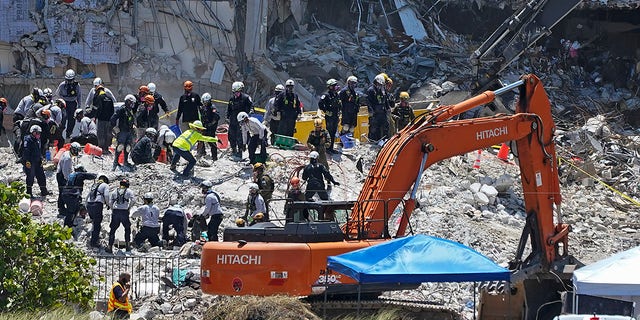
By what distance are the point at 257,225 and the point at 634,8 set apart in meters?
21.6

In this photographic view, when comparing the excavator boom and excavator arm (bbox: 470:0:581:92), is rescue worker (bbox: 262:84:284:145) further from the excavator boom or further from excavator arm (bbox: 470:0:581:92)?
the excavator boom

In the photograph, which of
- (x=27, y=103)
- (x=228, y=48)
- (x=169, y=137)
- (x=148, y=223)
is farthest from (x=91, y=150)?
(x=228, y=48)

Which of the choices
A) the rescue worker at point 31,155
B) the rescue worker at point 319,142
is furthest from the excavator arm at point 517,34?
the rescue worker at point 31,155

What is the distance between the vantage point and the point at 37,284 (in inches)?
680

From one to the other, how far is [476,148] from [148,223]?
Answer: 630 cm

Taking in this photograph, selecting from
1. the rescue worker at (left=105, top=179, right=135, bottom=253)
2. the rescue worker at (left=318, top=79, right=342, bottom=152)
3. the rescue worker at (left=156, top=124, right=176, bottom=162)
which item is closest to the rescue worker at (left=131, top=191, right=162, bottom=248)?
the rescue worker at (left=105, top=179, right=135, bottom=253)

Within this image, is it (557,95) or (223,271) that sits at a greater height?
(557,95)

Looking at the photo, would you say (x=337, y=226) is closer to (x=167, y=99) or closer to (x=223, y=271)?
(x=223, y=271)

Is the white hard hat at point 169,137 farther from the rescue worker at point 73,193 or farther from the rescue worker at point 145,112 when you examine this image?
the rescue worker at point 73,193

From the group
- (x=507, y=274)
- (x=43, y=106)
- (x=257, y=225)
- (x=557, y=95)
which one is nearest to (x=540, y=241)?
(x=507, y=274)

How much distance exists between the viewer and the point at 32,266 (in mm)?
17266

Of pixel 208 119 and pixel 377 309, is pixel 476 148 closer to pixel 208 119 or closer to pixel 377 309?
pixel 377 309

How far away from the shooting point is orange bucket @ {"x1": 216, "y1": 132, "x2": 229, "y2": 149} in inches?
1156

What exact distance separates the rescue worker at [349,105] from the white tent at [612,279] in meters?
11.7
